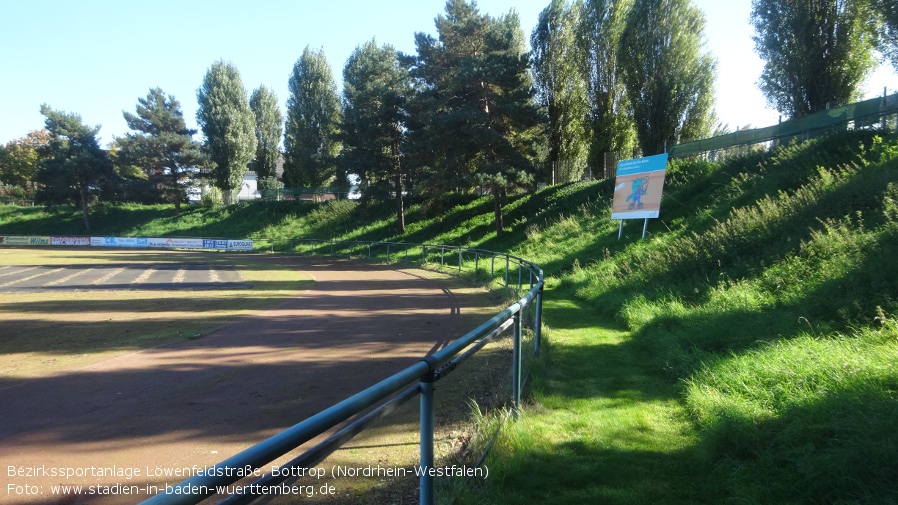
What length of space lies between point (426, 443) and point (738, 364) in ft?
14.1

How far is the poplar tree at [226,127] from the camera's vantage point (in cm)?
5288

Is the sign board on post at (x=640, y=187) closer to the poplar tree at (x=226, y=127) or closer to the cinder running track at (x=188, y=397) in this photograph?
the cinder running track at (x=188, y=397)

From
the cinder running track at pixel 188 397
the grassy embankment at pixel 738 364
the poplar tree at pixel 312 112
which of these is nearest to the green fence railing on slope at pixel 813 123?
the grassy embankment at pixel 738 364

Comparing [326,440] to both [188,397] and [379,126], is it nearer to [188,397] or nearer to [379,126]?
[188,397]

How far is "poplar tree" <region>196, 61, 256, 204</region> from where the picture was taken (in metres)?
52.9

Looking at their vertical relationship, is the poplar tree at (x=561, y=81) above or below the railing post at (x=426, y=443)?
above

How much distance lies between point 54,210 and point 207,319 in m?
59.6

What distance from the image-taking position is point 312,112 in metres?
53.0

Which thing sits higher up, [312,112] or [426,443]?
[312,112]

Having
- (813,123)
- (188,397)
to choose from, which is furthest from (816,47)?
(188,397)

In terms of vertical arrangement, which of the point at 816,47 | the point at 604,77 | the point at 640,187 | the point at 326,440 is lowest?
the point at 326,440

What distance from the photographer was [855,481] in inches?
117

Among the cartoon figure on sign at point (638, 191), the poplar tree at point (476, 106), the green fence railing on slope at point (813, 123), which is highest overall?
the poplar tree at point (476, 106)

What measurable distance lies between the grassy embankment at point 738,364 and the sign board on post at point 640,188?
1732 mm
